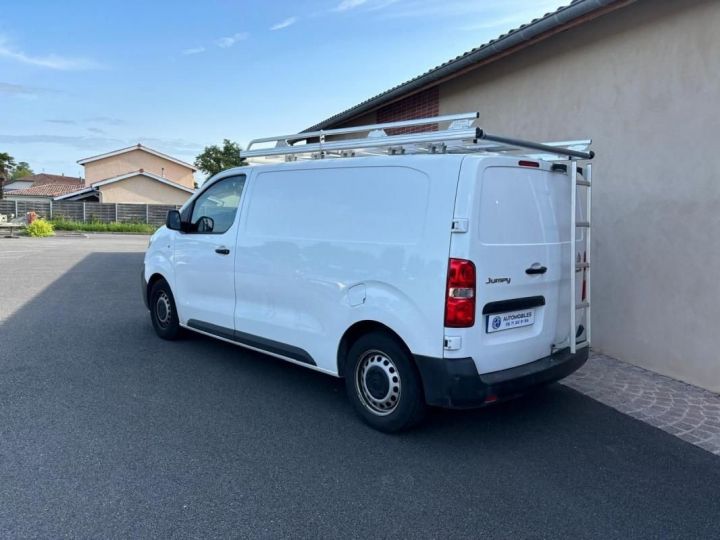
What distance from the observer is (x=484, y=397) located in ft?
11.5

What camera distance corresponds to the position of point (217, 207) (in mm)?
5516

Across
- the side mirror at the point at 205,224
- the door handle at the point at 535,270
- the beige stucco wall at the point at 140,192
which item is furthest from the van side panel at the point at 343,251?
the beige stucco wall at the point at 140,192

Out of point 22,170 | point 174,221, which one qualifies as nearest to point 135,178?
point 174,221

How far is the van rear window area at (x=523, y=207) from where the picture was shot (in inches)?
140

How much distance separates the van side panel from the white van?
0.01 meters

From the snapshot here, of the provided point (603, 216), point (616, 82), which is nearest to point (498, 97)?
point (616, 82)

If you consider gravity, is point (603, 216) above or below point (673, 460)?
above

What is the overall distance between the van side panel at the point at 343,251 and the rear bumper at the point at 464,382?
0.11m

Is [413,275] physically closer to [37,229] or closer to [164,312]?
[164,312]

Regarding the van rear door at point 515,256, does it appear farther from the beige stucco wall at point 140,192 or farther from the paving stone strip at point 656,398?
the beige stucco wall at point 140,192

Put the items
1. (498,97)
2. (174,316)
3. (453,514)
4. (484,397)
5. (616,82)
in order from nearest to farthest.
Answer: (453,514) → (484,397) → (616,82) → (174,316) → (498,97)

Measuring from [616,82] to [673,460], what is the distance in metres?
3.88

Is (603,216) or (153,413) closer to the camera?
(153,413)

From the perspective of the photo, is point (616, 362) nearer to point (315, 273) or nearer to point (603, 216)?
point (603, 216)
